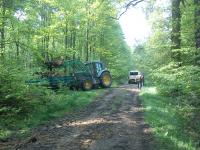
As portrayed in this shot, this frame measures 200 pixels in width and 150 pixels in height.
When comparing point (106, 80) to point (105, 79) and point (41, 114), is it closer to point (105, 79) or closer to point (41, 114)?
point (105, 79)

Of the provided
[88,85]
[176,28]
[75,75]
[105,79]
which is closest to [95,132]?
[176,28]

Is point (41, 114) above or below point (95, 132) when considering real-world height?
above

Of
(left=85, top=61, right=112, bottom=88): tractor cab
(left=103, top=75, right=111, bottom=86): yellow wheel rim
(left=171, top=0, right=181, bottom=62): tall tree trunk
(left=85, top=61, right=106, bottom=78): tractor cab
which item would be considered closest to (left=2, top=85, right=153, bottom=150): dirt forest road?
(left=171, top=0, right=181, bottom=62): tall tree trunk

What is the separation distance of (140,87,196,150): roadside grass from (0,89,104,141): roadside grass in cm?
396

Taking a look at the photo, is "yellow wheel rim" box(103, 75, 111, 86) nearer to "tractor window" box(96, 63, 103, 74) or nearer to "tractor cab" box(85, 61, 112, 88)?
"tractor cab" box(85, 61, 112, 88)

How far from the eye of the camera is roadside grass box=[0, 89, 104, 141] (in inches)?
551

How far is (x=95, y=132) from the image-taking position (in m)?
12.9

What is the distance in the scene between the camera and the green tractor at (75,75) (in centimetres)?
2623

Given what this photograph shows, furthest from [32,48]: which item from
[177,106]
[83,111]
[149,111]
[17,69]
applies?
[177,106]

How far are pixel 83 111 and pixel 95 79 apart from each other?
13.2 m

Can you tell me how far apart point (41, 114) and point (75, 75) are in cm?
1136

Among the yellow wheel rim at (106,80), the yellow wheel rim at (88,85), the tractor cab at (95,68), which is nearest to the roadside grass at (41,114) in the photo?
the yellow wheel rim at (88,85)

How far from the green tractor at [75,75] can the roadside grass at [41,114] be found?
11.2 ft

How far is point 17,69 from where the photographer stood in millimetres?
17359
